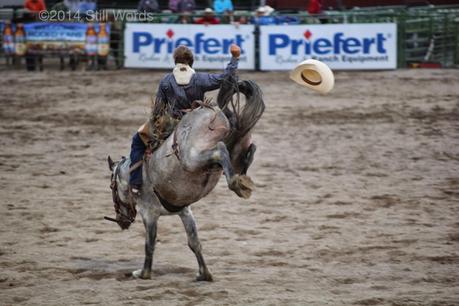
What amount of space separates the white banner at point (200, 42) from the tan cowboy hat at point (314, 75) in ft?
48.6

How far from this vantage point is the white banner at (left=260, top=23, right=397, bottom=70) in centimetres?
2200

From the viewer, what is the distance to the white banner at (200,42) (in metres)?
22.7

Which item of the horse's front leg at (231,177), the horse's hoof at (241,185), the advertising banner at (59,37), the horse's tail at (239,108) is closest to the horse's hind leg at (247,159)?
the horse's tail at (239,108)

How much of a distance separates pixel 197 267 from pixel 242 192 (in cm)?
181

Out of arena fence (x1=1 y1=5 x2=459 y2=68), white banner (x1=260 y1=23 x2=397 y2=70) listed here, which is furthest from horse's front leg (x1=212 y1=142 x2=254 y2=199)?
arena fence (x1=1 y1=5 x2=459 y2=68)

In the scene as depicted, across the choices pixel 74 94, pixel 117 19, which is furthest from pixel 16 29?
pixel 74 94

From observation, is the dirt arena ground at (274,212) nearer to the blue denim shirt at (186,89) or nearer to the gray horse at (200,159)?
the gray horse at (200,159)

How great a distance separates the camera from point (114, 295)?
707 cm

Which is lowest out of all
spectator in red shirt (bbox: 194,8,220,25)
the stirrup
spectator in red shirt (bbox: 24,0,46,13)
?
spectator in red shirt (bbox: 194,8,220,25)

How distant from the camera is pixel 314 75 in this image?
778 centimetres

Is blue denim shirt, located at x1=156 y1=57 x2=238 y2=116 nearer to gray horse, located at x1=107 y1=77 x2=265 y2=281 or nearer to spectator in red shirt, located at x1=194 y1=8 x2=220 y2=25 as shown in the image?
gray horse, located at x1=107 y1=77 x2=265 y2=281

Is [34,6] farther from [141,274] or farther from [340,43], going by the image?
[141,274]

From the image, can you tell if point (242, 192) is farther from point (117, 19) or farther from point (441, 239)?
point (117, 19)

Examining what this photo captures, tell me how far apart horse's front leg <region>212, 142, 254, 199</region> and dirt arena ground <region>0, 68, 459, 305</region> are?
901mm
